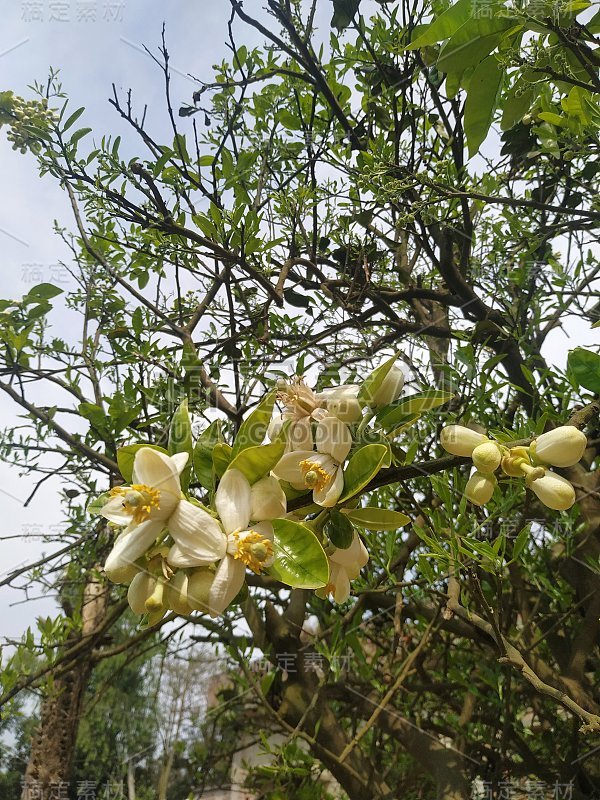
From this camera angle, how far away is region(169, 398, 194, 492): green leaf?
0.42 meters

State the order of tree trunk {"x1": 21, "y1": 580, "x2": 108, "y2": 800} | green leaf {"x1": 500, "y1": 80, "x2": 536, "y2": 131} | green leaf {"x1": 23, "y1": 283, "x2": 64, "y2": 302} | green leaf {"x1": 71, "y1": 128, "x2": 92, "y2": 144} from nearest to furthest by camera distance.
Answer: green leaf {"x1": 500, "y1": 80, "x2": 536, "y2": 131} < green leaf {"x1": 71, "y1": 128, "x2": 92, "y2": 144} < green leaf {"x1": 23, "y1": 283, "x2": 64, "y2": 302} < tree trunk {"x1": 21, "y1": 580, "x2": 108, "y2": 800}

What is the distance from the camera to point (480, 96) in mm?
470

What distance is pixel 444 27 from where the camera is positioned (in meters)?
0.43

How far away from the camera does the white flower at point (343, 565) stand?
1.44ft

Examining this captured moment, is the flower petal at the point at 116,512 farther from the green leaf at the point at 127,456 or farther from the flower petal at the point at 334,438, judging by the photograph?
the flower petal at the point at 334,438

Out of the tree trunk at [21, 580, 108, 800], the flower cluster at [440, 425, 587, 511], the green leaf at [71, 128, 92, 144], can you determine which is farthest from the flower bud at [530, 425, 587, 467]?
the tree trunk at [21, 580, 108, 800]

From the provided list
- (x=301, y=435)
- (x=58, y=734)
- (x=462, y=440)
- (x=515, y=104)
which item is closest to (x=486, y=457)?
(x=462, y=440)

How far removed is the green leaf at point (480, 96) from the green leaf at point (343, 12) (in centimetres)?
54

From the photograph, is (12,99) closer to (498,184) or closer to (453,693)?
(498,184)

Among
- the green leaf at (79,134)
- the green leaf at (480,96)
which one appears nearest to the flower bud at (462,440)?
the green leaf at (480,96)

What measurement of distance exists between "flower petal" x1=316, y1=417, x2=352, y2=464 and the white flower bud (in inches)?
3.2

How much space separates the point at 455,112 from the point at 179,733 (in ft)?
6.63

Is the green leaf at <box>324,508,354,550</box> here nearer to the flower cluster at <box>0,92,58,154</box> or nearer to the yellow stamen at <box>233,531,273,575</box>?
the yellow stamen at <box>233,531,273,575</box>

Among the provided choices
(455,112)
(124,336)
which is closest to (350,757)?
(124,336)
